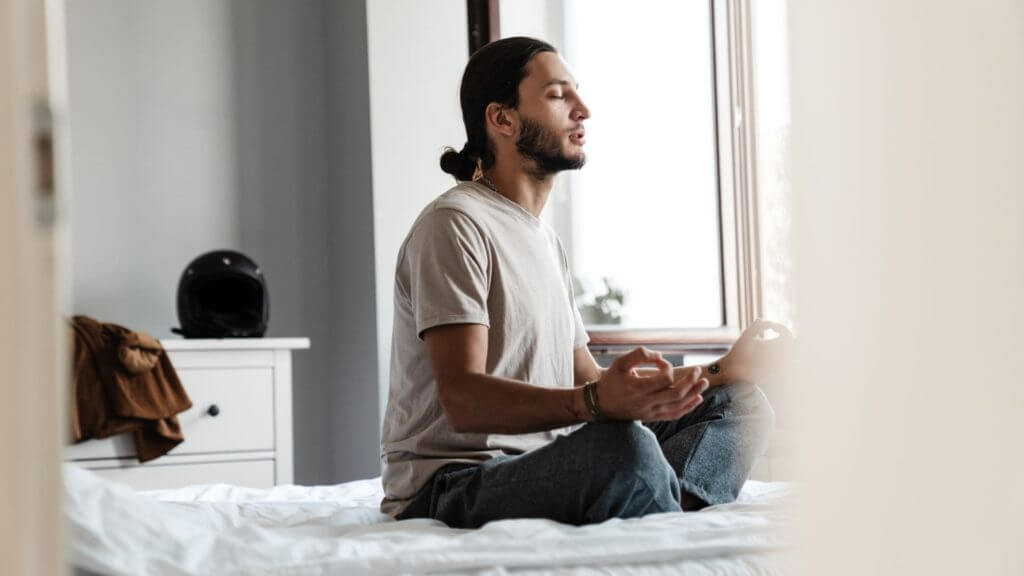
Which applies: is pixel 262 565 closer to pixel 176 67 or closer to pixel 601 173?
pixel 601 173

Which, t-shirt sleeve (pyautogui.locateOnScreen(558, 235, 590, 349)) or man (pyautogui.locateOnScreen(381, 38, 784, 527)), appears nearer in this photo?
man (pyautogui.locateOnScreen(381, 38, 784, 527))

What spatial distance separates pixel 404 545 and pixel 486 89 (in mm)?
901

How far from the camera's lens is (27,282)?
44cm

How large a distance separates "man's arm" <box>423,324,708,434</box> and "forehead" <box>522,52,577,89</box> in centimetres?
50

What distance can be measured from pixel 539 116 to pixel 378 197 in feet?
5.65

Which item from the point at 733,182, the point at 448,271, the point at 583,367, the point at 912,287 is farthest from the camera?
the point at 733,182

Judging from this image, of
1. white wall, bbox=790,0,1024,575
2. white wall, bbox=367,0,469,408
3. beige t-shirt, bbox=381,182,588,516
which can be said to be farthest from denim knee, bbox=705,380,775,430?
white wall, bbox=367,0,469,408

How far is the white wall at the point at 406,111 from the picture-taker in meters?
3.46

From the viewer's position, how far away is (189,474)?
293 centimetres

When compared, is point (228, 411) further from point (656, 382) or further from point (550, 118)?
point (656, 382)

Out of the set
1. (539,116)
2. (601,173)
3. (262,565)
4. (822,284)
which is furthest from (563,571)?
(601,173)

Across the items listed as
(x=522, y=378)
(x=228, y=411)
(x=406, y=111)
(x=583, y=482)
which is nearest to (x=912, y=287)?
(x=583, y=482)

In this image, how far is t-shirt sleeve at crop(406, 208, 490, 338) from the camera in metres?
1.46

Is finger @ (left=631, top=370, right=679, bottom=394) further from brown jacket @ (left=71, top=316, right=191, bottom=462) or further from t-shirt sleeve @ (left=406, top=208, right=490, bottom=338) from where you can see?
brown jacket @ (left=71, top=316, right=191, bottom=462)
